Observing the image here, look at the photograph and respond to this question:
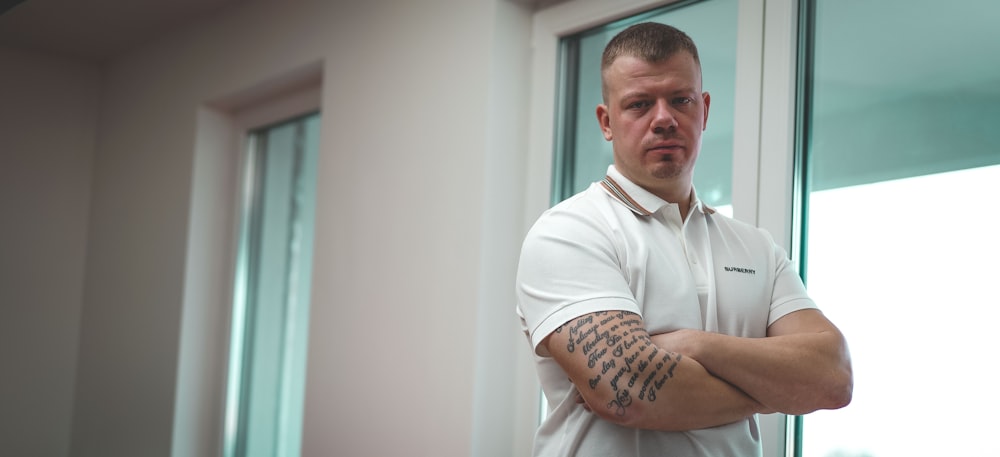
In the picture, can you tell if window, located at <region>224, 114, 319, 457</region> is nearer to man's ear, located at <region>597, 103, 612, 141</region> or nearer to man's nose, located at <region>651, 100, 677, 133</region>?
man's ear, located at <region>597, 103, 612, 141</region>

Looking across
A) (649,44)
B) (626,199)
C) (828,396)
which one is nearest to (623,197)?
(626,199)

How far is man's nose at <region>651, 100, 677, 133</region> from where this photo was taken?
144 centimetres

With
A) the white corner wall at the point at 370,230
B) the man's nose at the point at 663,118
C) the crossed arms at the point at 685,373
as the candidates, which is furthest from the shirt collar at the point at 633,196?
the white corner wall at the point at 370,230

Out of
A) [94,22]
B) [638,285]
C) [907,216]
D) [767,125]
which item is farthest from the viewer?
[94,22]


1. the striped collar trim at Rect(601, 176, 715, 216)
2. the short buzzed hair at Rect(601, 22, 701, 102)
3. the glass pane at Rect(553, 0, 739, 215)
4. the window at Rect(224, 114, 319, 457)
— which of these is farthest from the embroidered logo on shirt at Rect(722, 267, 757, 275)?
the window at Rect(224, 114, 319, 457)

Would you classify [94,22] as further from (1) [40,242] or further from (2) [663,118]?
(2) [663,118]

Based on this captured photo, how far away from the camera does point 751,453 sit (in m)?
1.42

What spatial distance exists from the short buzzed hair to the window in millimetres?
2009

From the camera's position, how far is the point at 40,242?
4.21 meters

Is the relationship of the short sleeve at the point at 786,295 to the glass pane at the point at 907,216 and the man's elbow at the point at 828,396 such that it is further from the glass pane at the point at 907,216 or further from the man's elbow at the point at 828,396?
the glass pane at the point at 907,216

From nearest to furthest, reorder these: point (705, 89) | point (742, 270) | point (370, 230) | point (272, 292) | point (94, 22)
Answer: point (742, 270) → point (705, 89) → point (370, 230) → point (272, 292) → point (94, 22)

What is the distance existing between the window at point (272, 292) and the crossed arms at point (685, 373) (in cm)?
209

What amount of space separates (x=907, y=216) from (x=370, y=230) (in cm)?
155

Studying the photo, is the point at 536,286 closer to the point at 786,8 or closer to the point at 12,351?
the point at 786,8
